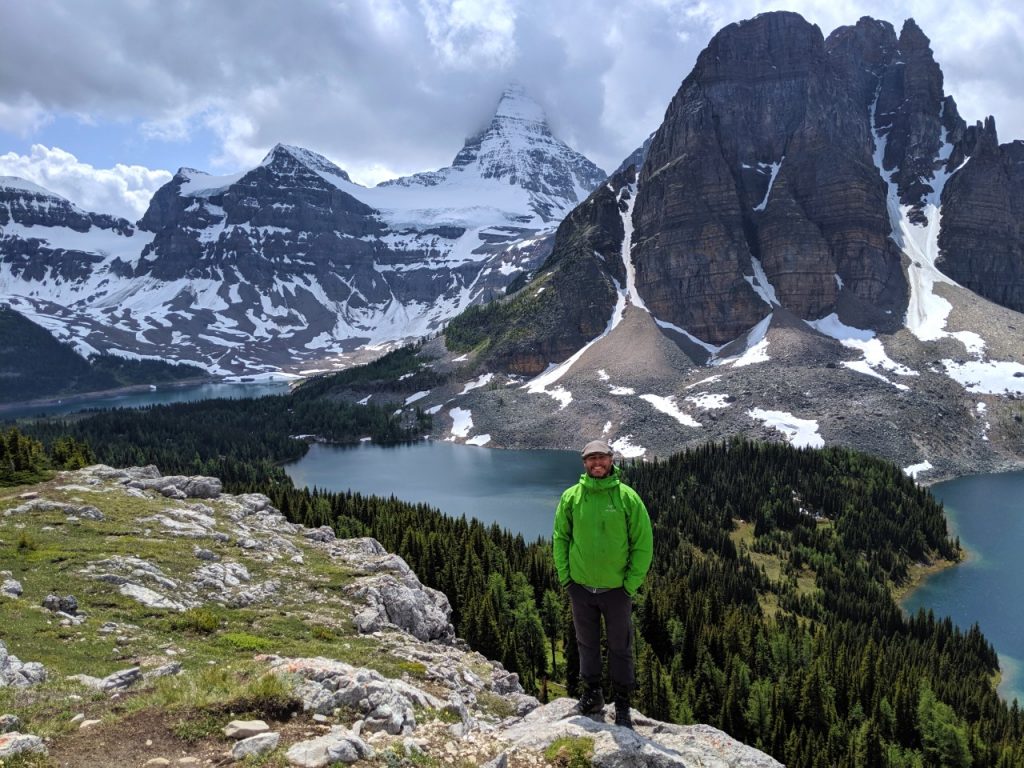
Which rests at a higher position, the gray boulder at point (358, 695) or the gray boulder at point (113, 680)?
the gray boulder at point (358, 695)

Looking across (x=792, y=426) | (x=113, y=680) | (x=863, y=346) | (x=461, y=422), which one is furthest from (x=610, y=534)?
(x=863, y=346)

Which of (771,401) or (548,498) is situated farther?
(771,401)

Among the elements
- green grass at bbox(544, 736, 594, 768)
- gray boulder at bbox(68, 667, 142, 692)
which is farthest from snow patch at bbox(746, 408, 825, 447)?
gray boulder at bbox(68, 667, 142, 692)

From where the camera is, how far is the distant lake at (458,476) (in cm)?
10650

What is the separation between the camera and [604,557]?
13078mm

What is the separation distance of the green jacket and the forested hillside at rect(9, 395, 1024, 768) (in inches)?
1078

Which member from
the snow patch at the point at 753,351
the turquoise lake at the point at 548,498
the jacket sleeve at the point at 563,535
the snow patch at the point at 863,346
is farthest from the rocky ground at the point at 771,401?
the jacket sleeve at the point at 563,535

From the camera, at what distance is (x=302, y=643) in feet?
70.5

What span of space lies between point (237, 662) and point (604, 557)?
32.5 ft

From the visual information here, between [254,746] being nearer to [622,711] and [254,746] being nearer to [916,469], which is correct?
[622,711]

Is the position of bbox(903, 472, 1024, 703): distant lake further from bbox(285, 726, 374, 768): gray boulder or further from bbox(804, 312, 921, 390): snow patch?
bbox(285, 726, 374, 768): gray boulder

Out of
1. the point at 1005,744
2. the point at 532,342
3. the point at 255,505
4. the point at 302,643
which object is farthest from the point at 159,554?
the point at 532,342

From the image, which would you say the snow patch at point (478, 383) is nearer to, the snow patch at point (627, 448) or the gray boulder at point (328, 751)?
the snow patch at point (627, 448)

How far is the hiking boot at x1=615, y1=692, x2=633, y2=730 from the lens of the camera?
13602 mm
